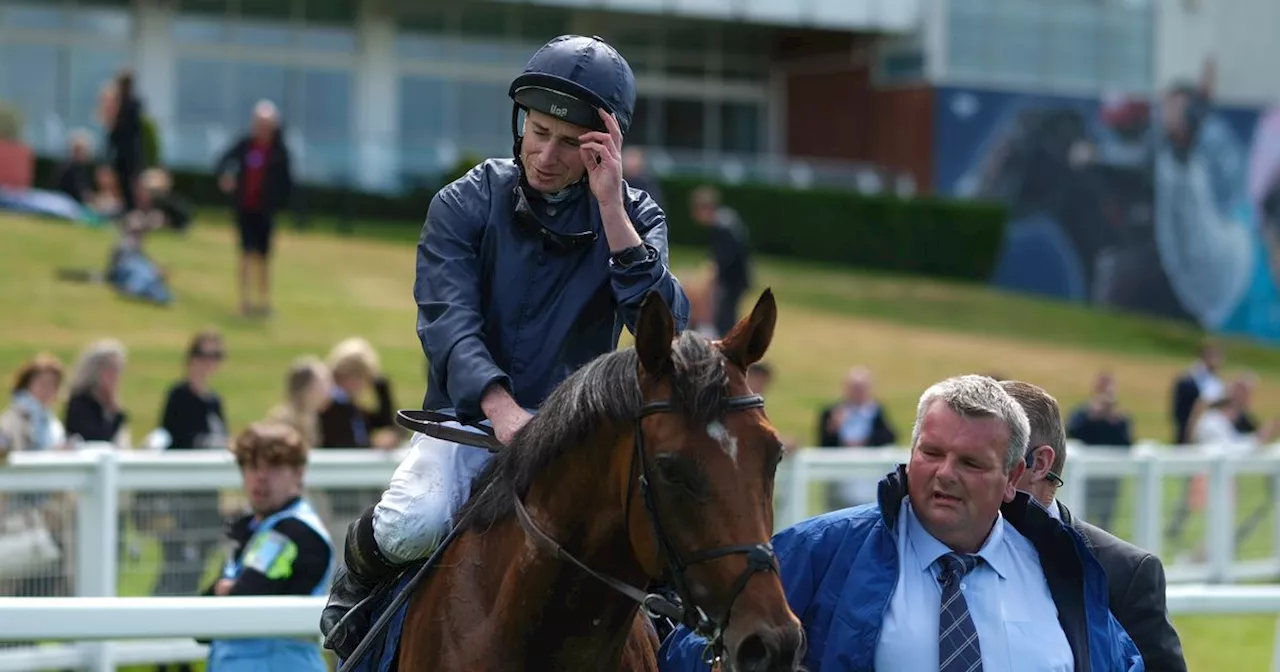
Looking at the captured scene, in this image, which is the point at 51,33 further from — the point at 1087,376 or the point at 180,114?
the point at 1087,376

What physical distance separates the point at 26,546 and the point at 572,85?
4.26m

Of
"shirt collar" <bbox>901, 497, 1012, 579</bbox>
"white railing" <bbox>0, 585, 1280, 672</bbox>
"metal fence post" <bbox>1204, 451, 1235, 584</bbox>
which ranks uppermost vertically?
"shirt collar" <bbox>901, 497, 1012, 579</bbox>

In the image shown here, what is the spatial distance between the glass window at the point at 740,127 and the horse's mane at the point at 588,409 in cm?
3468

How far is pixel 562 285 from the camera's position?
12.1 ft

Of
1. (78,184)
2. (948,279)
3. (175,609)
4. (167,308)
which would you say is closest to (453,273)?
(175,609)

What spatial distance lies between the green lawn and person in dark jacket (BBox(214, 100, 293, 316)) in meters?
1.19

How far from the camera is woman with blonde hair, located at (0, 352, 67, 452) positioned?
27.2 feet

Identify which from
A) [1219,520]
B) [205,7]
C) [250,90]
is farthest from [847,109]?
[1219,520]

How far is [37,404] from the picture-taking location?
28.1 ft

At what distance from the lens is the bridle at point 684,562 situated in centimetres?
282

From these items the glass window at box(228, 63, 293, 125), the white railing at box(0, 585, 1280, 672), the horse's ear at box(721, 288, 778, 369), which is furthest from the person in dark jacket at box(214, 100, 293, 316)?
the glass window at box(228, 63, 293, 125)

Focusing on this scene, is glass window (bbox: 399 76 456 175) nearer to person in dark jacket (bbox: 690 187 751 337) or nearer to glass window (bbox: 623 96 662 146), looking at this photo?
glass window (bbox: 623 96 662 146)

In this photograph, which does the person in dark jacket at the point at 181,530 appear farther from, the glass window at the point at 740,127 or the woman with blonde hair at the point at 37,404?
the glass window at the point at 740,127

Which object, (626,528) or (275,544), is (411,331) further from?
(626,528)
